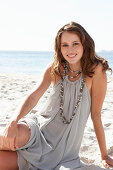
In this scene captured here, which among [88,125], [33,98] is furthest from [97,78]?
[88,125]

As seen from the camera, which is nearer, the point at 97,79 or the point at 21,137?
the point at 21,137

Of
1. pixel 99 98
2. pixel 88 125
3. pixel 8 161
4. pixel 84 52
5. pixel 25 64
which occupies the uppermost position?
pixel 84 52

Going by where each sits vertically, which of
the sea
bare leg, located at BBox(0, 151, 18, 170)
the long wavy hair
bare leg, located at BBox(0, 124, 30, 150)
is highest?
the long wavy hair

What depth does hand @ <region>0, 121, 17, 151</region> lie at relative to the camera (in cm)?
230

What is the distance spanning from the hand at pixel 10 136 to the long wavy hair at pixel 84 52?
29.0 inches

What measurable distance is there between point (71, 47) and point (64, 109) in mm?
603

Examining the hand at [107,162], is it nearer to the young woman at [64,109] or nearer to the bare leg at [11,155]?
the young woman at [64,109]

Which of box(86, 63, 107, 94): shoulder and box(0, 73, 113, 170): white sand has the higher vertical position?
box(86, 63, 107, 94): shoulder

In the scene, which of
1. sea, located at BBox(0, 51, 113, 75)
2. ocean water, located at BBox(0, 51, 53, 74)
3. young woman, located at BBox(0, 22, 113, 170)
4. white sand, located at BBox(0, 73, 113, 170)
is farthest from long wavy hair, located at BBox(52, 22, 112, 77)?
ocean water, located at BBox(0, 51, 53, 74)

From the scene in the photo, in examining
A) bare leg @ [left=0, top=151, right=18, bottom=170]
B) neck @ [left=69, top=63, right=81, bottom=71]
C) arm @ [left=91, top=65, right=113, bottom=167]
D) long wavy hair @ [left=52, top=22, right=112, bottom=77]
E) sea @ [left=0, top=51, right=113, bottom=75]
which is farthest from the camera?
sea @ [left=0, top=51, right=113, bottom=75]

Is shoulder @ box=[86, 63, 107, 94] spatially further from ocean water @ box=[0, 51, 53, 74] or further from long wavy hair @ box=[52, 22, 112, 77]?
ocean water @ box=[0, 51, 53, 74]

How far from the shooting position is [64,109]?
270cm

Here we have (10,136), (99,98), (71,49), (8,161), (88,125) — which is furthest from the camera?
(88,125)

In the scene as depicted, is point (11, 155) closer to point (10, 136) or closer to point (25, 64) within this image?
point (10, 136)
